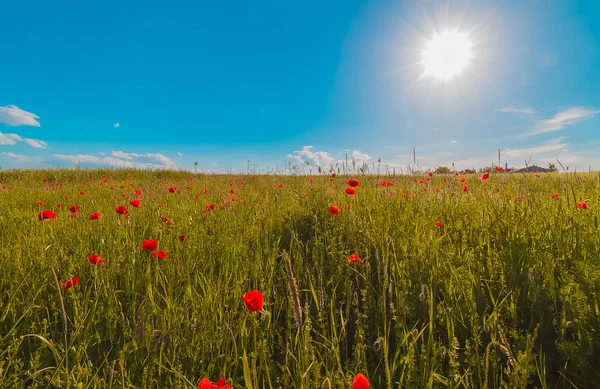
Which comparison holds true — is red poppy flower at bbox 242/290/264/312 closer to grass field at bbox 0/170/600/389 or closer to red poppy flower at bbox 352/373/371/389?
grass field at bbox 0/170/600/389

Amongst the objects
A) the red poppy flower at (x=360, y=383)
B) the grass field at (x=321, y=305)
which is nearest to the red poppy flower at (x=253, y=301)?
the grass field at (x=321, y=305)

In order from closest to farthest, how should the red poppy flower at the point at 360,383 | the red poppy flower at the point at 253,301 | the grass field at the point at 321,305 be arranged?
the red poppy flower at the point at 360,383 < the red poppy flower at the point at 253,301 < the grass field at the point at 321,305

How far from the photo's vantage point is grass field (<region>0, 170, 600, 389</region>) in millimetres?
1209

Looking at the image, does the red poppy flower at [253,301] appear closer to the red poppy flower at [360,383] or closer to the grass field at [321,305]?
the grass field at [321,305]

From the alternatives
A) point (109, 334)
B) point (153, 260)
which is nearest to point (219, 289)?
point (109, 334)

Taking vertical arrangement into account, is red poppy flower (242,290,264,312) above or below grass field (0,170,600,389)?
above

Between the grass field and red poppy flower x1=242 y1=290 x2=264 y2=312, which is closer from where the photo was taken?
red poppy flower x1=242 y1=290 x2=264 y2=312

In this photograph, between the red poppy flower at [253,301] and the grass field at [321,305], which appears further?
the grass field at [321,305]

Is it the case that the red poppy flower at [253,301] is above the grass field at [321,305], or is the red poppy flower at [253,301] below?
above

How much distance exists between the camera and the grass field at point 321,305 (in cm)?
121

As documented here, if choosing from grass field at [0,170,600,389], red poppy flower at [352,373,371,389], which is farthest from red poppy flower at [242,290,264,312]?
red poppy flower at [352,373,371,389]

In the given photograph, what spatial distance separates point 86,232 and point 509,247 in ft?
11.7

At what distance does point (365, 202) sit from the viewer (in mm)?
3414

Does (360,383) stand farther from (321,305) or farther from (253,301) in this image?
(321,305)
